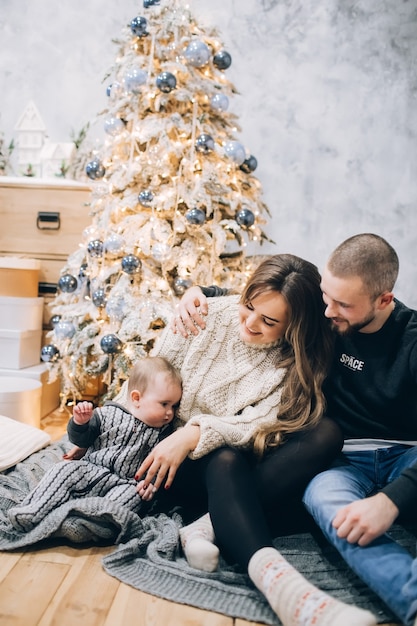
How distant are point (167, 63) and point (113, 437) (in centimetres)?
169

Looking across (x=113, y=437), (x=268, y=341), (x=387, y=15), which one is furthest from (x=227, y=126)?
(x=113, y=437)

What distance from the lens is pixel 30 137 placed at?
3.30 m

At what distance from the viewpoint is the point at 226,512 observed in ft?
→ 4.06

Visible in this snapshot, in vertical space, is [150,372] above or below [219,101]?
below

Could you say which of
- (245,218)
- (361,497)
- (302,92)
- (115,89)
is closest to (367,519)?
(361,497)

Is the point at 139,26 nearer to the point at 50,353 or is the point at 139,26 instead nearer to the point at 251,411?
the point at 50,353

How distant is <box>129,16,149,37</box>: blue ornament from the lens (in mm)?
2453

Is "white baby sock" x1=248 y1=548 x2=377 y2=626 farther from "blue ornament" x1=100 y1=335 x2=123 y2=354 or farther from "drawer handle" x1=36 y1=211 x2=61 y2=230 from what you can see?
"drawer handle" x1=36 y1=211 x2=61 y2=230

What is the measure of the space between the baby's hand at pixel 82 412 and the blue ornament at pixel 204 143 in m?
1.38

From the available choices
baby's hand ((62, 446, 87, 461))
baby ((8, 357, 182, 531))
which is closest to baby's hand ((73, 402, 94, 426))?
baby ((8, 357, 182, 531))

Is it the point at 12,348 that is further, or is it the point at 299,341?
the point at 12,348

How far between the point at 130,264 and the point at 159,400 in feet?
3.07

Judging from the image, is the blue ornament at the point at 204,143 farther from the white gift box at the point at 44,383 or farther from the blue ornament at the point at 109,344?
the white gift box at the point at 44,383

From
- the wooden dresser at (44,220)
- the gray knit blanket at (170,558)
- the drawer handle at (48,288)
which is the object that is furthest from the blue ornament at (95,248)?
the gray knit blanket at (170,558)
